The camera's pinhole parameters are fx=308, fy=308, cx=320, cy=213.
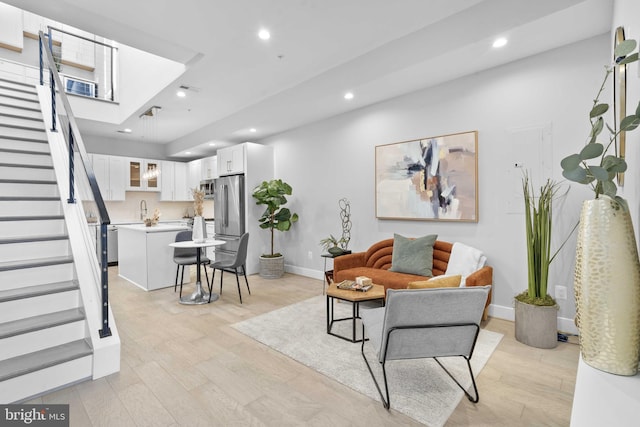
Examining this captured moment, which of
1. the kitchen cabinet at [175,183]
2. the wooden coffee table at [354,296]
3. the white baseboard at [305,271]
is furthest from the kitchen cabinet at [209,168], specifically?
the wooden coffee table at [354,296]

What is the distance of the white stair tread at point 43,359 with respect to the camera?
1.99 metres

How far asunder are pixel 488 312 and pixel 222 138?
538 cm

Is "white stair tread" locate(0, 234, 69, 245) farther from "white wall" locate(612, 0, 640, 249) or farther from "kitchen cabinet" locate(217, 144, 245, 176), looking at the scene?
"white wall" locate(612, 0, 640, 249)

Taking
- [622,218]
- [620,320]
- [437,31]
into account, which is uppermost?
[437,31]

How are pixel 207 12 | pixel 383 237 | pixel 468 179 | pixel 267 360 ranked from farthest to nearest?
1. pixel 383 237
2. pixel 468 179
3. pixel 207 12
4. pixel 267 360

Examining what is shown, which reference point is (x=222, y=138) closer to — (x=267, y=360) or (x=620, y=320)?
(x=267, y=360)

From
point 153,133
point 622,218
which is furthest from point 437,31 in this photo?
point 153,133

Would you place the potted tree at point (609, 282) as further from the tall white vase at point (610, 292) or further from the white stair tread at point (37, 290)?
the white stair tread at point (37, 290)

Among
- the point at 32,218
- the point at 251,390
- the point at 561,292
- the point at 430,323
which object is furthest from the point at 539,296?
the point at 32,218

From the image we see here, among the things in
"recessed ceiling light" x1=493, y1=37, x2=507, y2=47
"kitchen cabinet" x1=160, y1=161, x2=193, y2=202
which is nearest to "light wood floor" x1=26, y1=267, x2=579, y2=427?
"recessed ceiling light" x1=493, y1=37, x2=507, y2=47

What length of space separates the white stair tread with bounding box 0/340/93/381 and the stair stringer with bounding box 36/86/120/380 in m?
0.09

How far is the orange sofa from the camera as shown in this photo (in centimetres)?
323

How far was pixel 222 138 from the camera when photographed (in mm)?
6164

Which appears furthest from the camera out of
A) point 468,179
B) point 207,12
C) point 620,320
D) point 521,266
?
point 468,179
